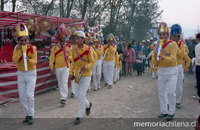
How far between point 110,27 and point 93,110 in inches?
759

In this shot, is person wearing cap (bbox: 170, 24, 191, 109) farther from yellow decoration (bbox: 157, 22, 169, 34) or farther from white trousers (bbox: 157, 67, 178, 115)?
white trousers (bbox: 157, 67, 178, 115)

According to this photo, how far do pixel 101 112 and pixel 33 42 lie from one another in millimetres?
6294

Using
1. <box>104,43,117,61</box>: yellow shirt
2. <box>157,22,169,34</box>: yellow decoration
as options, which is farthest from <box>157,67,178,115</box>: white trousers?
<box>104,43,117,61</box>: yellow shirt

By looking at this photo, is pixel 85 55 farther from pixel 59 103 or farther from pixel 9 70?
pixel 9 70

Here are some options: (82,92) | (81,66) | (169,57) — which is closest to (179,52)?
(169,57)

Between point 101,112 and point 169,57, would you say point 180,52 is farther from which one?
point 101,112

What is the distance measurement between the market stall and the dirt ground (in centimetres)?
51

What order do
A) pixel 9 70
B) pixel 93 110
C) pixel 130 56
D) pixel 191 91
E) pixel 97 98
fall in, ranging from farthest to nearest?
pixel 130 56, pixel 191 91, pixel 97 98, pixel 9 70, pixel 93 110

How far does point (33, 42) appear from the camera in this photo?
10695mm

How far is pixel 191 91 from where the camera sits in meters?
9.01

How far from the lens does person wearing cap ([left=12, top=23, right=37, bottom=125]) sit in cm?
511

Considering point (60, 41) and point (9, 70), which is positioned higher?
point (60, 41)

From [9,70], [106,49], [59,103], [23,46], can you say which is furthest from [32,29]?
[23,46]

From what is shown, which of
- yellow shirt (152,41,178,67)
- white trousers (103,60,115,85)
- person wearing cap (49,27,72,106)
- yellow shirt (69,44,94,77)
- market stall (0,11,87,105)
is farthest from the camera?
white trousers (103,60,115,85)
